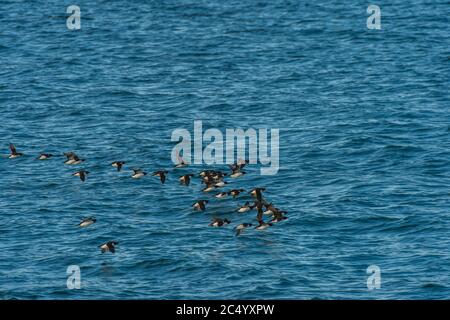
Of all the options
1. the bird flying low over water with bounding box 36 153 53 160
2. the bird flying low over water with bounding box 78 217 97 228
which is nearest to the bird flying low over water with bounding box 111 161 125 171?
the bird flying low over water with bounding box 36 153 53 160

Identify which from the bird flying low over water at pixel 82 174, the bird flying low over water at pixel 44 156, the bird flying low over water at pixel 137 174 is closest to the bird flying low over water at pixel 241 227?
the bird flying low over water at pixel 137 174

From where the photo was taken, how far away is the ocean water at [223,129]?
170ft

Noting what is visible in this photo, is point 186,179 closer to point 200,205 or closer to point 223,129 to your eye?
point 200,205

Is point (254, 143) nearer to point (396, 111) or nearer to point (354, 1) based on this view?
point (396, 111)

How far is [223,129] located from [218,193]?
13735mm

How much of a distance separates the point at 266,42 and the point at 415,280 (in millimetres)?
49175

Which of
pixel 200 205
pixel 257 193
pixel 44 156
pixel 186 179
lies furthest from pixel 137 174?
pixel 257 193

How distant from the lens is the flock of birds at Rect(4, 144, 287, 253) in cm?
5644

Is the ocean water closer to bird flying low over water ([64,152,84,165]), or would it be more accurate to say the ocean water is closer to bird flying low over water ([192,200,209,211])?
bird flying low over water ([192,200,209,211])

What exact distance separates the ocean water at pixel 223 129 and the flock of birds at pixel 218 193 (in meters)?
0.48

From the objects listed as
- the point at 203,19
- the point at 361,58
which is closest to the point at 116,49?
the point at 203,19

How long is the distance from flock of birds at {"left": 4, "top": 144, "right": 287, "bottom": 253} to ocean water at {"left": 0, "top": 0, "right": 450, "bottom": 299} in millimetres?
477
